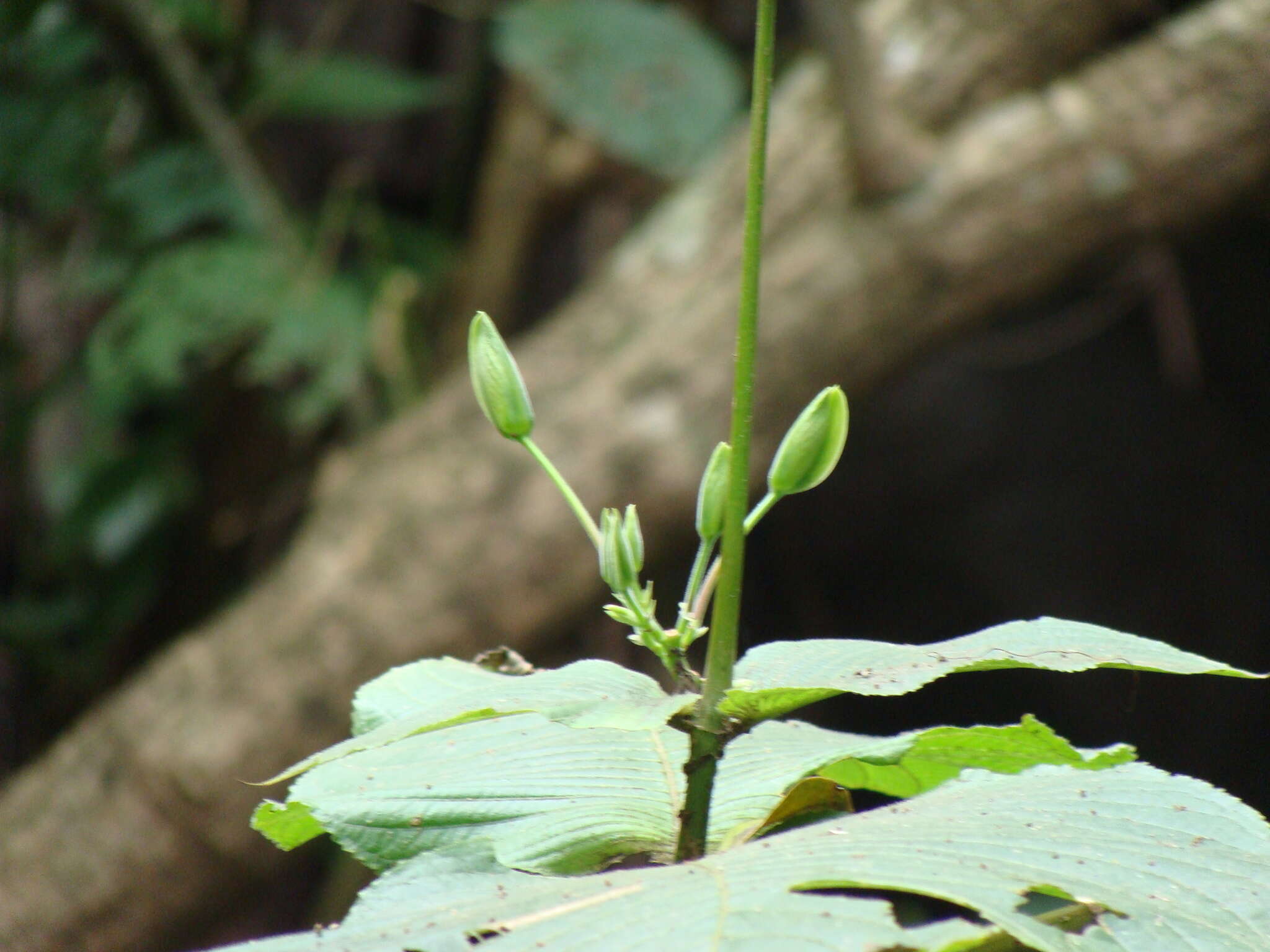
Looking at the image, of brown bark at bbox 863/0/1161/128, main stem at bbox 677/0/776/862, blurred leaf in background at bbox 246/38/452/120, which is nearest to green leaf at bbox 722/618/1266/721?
main stem at bbox 677/0/776/862

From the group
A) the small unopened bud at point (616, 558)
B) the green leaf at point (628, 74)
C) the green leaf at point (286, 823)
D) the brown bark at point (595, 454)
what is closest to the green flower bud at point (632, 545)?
the small unopened bud at point (616, 558)

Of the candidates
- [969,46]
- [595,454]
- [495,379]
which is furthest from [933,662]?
[969,46]

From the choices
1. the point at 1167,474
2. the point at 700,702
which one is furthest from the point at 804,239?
the point at 700,702

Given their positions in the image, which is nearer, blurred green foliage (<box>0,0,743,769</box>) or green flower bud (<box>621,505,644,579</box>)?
green flower bud (<box>621,505,644,579</box>)

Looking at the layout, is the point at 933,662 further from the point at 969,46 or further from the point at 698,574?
the point at 969,46

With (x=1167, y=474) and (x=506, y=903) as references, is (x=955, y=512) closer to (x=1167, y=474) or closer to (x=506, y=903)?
(x=1167, y=474)

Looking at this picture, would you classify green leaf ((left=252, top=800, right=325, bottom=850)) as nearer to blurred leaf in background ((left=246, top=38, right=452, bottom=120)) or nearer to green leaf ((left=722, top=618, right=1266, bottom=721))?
green leaf ((left=722, top=618, right=1266, bottom=721))
